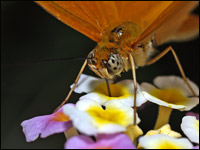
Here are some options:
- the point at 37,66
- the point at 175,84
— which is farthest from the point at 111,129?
the point at 37,66

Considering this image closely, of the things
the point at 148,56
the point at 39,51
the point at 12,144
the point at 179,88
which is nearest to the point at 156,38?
the point at 148,56

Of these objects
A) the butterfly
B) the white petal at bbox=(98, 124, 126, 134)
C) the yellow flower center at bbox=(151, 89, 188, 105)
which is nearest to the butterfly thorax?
the butterfly

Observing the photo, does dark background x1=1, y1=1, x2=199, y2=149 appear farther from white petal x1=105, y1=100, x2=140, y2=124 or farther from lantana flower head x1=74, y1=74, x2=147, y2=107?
white petal x1=105, y1=100, x2=140, y2=124

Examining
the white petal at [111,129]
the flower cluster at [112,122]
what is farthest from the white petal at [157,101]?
the white petal at [111,129]

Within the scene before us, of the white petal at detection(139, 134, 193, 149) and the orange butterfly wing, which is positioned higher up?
the orange butterfly wing

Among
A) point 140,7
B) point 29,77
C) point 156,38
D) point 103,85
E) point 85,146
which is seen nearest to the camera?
point 85,146

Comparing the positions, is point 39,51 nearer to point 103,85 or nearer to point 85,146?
point 103,85

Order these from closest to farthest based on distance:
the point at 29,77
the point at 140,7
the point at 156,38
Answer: the point at 140,7, the point at 156,38, the point at 29,77
